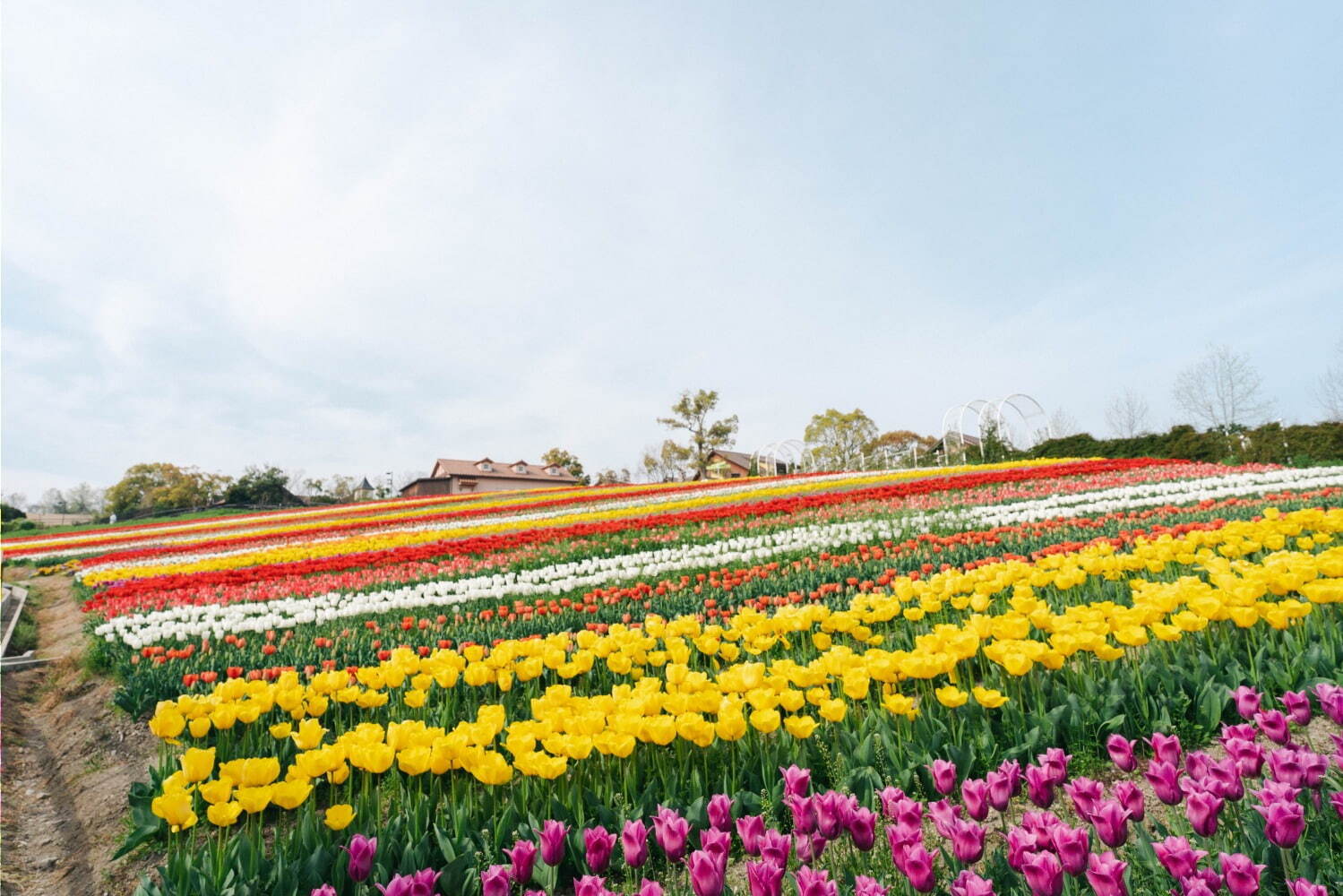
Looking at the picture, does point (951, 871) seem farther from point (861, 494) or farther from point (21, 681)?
point (861, 494)

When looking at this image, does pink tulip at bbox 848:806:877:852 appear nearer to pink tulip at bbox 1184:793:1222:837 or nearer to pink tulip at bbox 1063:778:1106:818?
pink tulip at bbox 1063:778:1106:818

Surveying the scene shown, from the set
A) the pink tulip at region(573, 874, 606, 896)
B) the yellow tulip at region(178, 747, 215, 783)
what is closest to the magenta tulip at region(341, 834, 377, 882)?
the yellow tulip at region(178, 747, 215, 783)

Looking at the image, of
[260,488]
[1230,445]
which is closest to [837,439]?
[1230,445]

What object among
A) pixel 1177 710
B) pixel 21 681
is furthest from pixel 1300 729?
pixel 21 681

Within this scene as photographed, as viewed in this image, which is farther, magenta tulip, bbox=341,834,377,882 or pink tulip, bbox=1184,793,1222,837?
magenta tulip, bbox=341,834,377,882

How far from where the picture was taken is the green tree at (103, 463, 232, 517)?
2140 inches

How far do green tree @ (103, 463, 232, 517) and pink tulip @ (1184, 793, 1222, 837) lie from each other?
66.0m

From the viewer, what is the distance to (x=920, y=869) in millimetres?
1464

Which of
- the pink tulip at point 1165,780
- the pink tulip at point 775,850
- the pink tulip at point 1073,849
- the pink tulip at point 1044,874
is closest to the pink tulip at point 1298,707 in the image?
the pink tulip at point 1165,780

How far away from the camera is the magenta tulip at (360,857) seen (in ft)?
6.13

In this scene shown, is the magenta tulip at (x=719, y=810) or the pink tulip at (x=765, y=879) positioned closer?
the pink tulip at (x=765, y=879)

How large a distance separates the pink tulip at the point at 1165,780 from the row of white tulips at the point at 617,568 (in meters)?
5.77

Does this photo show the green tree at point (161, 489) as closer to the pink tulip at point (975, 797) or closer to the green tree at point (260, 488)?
the green tree at point (260, 488)

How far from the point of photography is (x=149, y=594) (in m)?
8.56
